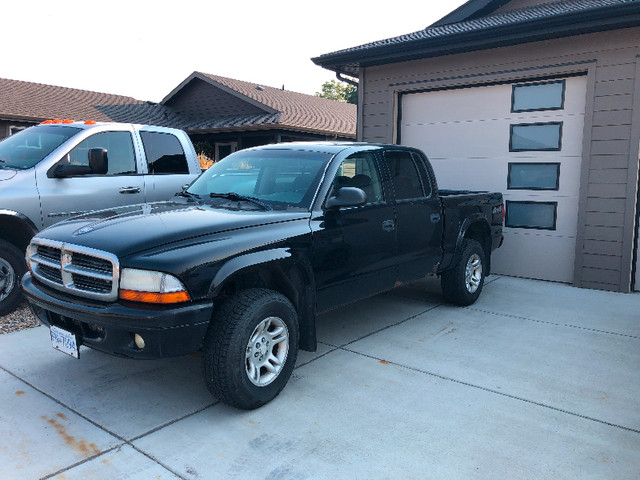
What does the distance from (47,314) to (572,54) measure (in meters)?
7.23

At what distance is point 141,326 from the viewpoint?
3100 millimetres

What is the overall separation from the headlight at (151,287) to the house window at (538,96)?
6.58m

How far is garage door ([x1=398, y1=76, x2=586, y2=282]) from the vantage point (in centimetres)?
761

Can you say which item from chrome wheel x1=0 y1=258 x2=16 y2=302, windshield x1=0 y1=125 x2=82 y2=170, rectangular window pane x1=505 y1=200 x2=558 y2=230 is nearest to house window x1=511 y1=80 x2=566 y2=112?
rectangular window pane x1=505 y1=200 x2=558 y2=230

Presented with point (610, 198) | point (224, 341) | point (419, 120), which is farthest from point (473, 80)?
point (224, 341)

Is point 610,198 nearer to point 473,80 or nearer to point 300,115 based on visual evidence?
point 473,80

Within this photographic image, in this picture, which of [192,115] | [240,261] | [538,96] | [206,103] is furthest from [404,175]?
[192,115]

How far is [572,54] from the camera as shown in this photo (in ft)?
24.0

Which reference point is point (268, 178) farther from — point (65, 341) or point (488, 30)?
point (488, 30)

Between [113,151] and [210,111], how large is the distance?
1624cm

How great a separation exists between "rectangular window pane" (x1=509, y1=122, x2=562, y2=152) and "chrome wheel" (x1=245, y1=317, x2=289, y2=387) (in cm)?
575

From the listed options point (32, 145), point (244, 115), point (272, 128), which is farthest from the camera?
point (244, 115)

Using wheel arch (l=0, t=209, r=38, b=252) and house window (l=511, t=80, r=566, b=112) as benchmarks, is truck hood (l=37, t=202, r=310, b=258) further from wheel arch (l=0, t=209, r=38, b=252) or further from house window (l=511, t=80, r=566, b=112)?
house window (l=511, t=80, r=566, b=112)

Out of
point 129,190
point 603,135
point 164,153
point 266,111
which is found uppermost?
point 266,111
